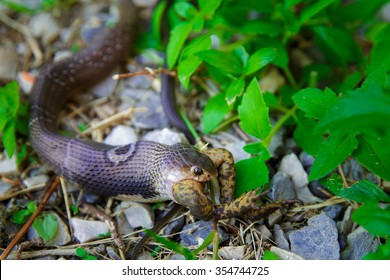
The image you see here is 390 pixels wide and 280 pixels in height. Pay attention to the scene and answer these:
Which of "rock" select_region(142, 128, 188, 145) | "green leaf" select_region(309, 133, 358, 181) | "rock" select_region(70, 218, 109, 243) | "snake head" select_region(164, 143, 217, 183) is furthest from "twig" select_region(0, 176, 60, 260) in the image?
"green leaf" select_region(309, 133, 358, 181)

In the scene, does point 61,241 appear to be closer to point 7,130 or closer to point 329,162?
point 7,130

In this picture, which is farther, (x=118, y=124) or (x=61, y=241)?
(x=118, y=124)

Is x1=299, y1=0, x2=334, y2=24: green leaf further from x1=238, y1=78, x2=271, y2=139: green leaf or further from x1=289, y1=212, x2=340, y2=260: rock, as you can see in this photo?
x1=289, y1=212, x2=340, y2=260: rock

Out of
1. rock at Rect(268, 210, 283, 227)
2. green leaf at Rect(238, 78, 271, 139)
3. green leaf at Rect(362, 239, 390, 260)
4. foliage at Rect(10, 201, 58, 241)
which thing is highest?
green leaf at Rect(238, 78, 271, 139)

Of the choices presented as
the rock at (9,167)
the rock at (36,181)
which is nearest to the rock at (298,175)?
the rock at (36,181)
